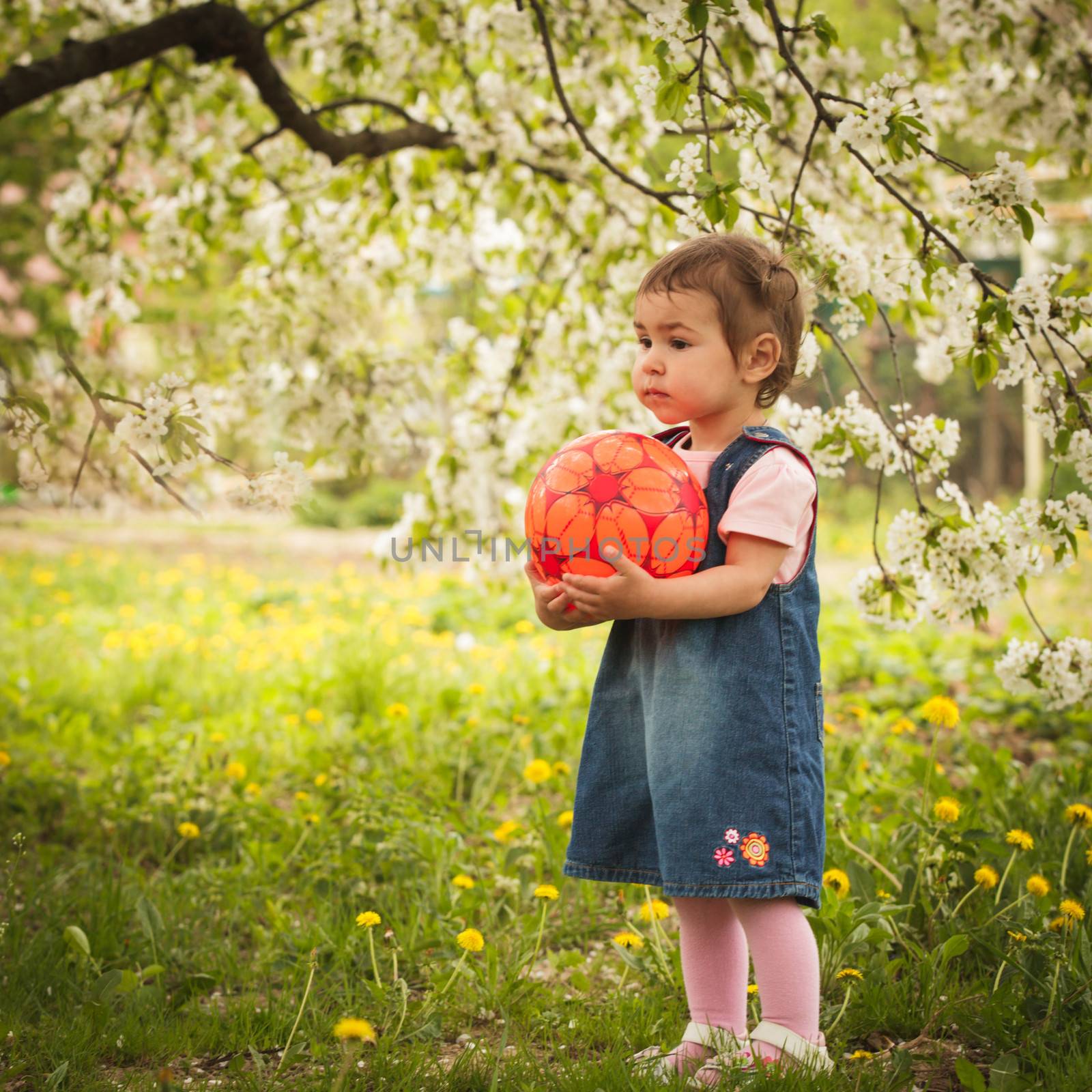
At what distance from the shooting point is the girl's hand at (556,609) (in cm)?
177

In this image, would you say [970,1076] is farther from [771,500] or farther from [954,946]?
[771,500]

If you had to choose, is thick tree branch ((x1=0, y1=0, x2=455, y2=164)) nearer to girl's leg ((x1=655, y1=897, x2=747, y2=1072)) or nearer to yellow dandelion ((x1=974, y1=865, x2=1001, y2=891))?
girl's leg ((x1=655, y1=897, x2=747, y2=1072))

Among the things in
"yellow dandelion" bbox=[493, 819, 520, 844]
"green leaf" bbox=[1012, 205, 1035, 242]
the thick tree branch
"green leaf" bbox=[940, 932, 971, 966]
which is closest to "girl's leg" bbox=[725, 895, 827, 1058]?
"green leaf" bbox=[940, 932, 971, 966]

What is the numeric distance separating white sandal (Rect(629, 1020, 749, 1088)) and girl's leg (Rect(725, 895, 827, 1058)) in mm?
68

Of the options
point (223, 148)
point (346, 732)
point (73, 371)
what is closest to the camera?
point (73, 371)

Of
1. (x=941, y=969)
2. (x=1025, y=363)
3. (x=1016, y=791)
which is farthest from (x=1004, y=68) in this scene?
(x=941, y=969)

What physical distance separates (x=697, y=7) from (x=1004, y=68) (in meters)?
2.09

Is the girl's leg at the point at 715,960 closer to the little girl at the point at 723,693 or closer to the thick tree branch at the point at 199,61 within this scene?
the little girl at the point at 723,693

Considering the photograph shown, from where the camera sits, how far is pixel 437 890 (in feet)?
8.50

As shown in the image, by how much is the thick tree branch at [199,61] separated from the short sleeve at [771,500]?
2406 millimetres

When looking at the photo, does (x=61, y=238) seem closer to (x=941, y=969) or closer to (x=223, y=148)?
(x=223, y=148)

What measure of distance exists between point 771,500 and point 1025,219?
3.07ft

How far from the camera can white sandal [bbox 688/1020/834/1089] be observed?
70.0 inches

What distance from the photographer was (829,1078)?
176 cm
